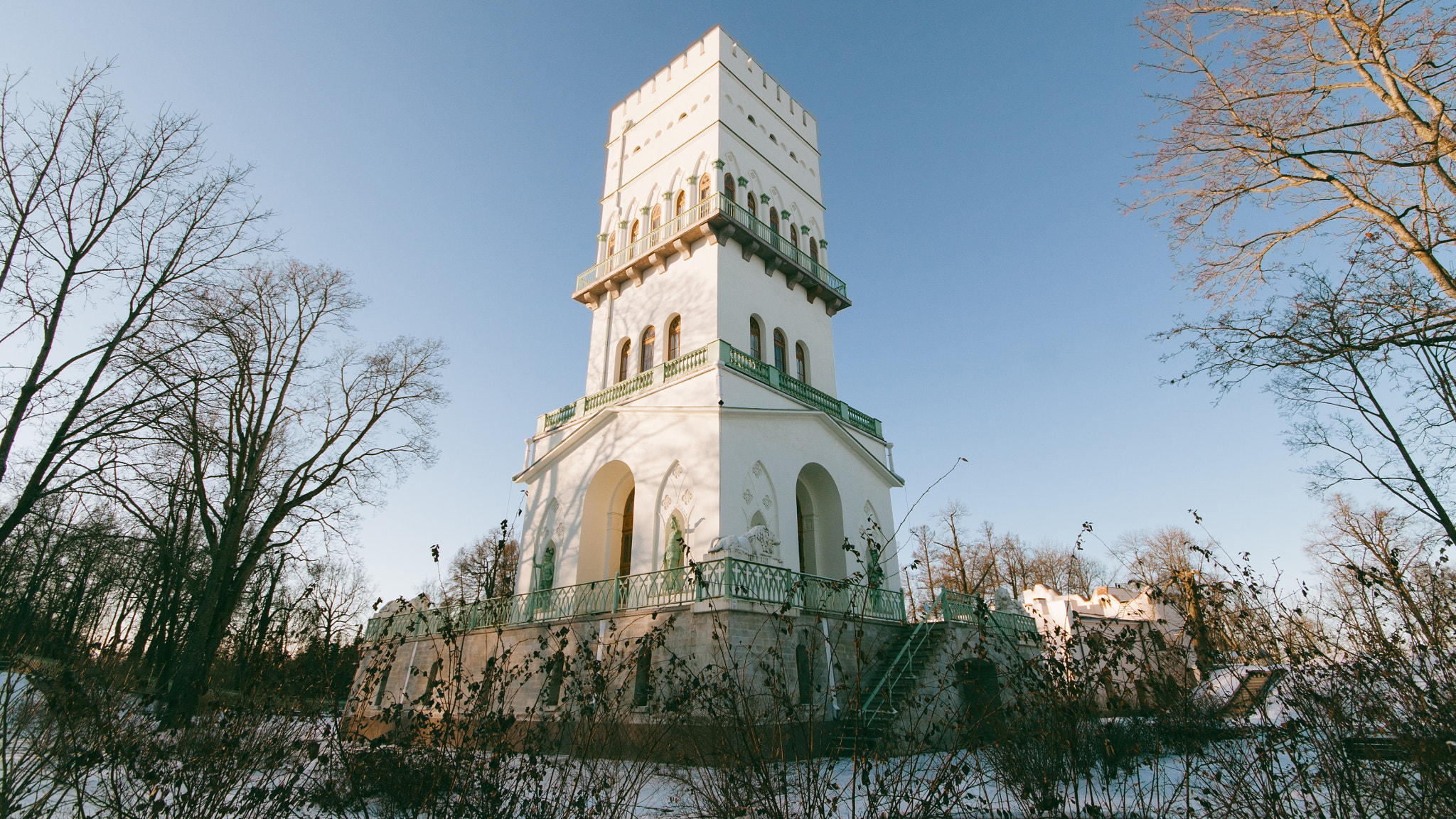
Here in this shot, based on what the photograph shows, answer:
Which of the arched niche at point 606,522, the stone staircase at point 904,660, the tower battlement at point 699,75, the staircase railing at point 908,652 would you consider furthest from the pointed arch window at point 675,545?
the tower battlement at point 699,75

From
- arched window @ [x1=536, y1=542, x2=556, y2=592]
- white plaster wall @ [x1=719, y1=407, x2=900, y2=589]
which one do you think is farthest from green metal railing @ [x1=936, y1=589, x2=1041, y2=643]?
arched window @ [x1=536, y1=542, x2=556, y2=592]

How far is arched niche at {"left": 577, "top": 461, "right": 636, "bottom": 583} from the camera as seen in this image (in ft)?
56.6

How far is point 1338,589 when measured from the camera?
19.5 ft

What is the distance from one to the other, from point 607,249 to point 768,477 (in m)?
11.8

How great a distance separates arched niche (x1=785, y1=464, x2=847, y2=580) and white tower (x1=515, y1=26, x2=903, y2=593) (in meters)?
0.05

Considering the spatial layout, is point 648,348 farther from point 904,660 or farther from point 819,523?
point 904,660

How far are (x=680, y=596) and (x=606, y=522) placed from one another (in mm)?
5369

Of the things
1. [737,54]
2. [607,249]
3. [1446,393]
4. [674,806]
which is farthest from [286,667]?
[737,54]

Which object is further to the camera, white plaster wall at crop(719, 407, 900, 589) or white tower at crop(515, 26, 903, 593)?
white tower at crop(515, 26, 903, 593)

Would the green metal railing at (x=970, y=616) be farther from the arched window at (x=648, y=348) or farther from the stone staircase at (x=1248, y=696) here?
the arched window at (x=648, y=348)

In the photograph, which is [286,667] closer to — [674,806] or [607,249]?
[674,806]

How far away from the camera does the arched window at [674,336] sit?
63.6 feet

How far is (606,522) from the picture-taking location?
1792 centimetres

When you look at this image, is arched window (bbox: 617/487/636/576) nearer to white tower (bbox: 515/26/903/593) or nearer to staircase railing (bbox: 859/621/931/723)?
white tower (bbox: 515/26/903/593)
